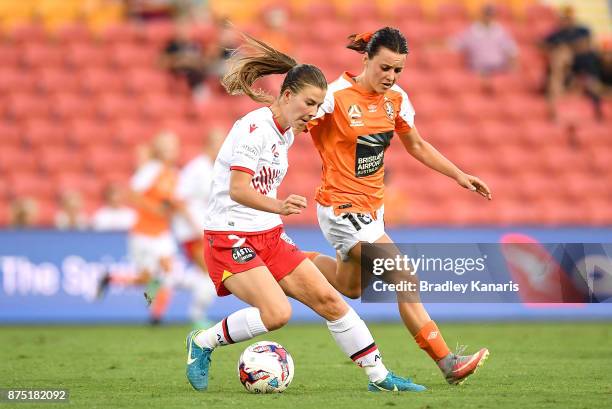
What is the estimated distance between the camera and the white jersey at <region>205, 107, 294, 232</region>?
7.24m

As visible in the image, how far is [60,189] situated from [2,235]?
2910 mm

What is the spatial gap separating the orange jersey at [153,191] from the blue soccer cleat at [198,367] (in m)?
6.23

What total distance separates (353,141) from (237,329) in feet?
5.27

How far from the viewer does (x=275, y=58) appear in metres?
A: 7.61

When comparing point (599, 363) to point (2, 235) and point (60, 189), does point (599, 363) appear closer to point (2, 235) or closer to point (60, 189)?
point (2, 235)

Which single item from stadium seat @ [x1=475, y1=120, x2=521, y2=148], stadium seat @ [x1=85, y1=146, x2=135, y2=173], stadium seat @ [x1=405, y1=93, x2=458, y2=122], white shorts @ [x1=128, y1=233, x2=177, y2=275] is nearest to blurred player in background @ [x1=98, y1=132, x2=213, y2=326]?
white shorts @ [x1=128, y1=233, x2=177, y2=275]

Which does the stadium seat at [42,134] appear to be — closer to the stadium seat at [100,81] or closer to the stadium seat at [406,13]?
the stadium seat at [100,81]

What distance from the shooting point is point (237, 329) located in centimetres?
738

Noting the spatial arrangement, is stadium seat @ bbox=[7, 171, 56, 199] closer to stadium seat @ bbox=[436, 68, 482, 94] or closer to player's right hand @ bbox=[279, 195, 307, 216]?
stadium seat @ bbox=[436, 68, 482, 94]

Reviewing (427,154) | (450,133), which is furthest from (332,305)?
(450,133)

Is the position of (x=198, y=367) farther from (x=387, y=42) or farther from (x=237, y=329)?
(x=387, y=42)

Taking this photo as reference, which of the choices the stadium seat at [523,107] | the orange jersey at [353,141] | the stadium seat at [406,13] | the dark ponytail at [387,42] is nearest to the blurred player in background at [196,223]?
the orange jersey at [353,141]

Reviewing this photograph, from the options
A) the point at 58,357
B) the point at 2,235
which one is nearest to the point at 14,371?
the point at 58,357

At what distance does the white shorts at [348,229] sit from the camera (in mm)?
7918
